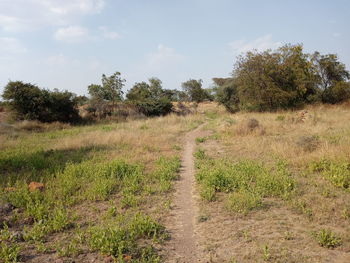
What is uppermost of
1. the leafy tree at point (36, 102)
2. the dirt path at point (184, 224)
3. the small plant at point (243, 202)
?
the leafy tree at point (36, 102)

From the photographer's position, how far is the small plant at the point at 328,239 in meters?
3.27

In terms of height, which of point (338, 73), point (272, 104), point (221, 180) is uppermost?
point (338, 73)

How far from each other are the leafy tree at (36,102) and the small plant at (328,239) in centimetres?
2024

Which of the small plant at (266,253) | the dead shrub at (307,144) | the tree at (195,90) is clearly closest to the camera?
the small plant at (266,253)

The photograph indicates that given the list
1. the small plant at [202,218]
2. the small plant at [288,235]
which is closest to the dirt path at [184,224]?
the small plant at [202,218]

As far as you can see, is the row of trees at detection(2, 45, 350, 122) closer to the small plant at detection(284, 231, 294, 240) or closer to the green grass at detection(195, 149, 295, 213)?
the green grass at detection(195, 149, 295, 213)

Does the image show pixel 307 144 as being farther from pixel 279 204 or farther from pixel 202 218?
pixel 202 218

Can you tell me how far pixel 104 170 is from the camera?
650cm

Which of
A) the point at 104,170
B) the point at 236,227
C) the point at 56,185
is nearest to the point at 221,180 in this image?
the point at 236,227

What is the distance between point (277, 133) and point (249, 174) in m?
6.46

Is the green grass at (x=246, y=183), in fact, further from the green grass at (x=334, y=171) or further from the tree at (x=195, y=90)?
the tree at (x=195, y=90)

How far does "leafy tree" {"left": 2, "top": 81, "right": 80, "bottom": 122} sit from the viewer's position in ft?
59.4

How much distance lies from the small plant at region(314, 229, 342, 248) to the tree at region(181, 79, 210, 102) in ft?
133

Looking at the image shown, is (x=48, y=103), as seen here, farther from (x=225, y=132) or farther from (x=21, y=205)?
(x=21, y=205)
